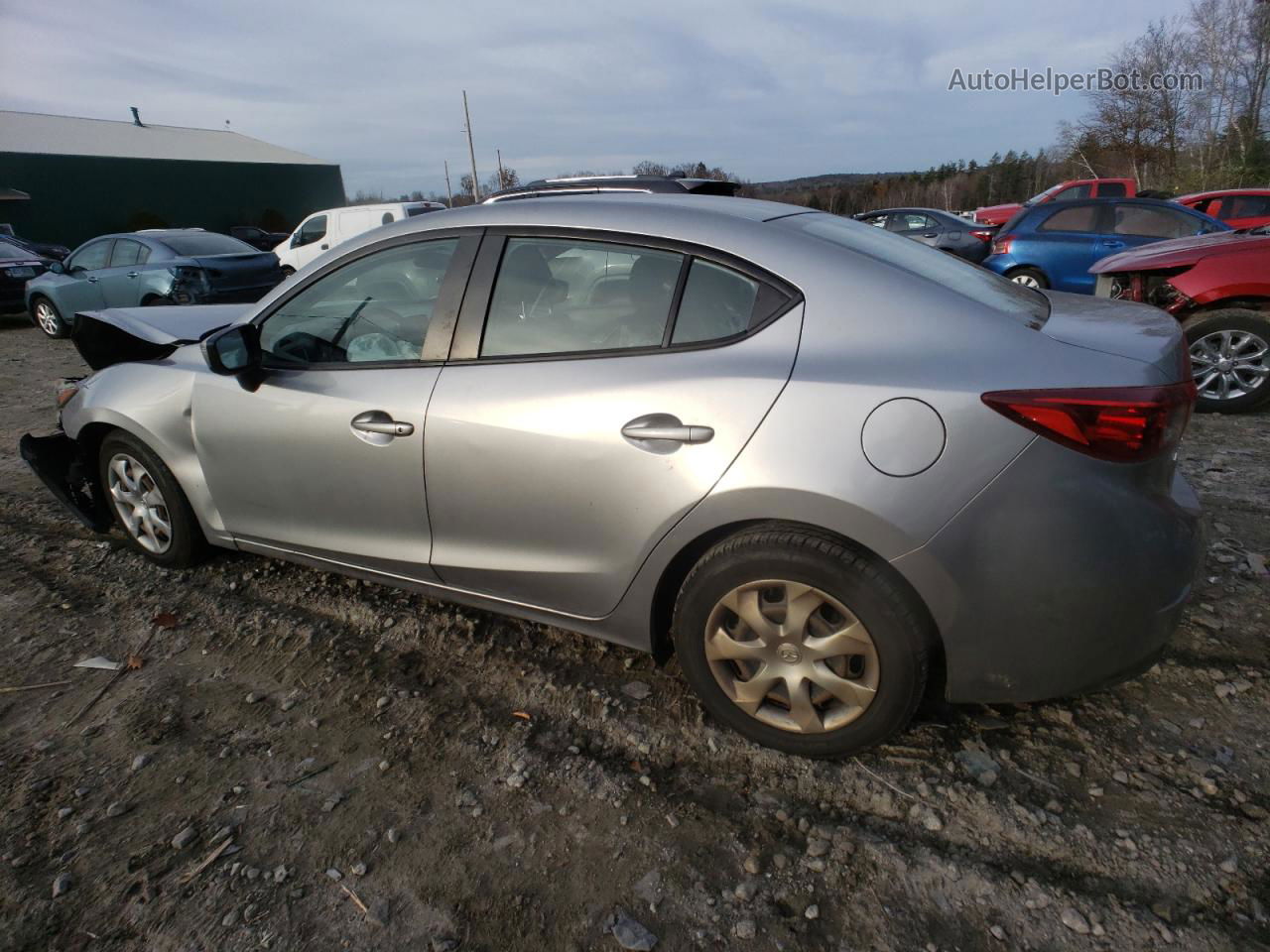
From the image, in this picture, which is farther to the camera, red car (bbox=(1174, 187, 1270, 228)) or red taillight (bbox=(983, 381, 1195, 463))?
red car (bbox=(1174, 187, 1270, 228))

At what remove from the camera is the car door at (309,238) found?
14406mm

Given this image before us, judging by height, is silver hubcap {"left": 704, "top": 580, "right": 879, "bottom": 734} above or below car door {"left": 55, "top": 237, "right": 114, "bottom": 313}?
below

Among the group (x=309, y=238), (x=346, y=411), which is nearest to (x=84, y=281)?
(x=309, y=238)

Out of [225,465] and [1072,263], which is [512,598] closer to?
[225,465]

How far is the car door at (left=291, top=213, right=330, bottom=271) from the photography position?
14406 millimetres

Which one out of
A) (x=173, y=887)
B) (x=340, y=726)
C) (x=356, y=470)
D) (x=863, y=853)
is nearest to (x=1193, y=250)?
(x=863, y=853)

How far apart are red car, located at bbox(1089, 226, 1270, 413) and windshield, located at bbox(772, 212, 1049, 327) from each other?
370cm

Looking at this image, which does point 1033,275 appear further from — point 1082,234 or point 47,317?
point 47,317

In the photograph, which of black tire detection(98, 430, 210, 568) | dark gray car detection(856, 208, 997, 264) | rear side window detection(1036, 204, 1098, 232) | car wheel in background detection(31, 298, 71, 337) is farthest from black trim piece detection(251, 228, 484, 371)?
dark gray car detection(856, 208, 997, 264)

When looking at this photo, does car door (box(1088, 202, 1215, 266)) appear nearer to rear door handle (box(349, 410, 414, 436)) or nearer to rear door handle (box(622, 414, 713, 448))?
rear door handle (box(622, 414, 713, 448))

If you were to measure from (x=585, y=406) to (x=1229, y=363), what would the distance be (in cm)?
550

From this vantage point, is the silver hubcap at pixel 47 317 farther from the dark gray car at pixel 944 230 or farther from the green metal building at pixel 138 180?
the green metal building at pixel 138 180

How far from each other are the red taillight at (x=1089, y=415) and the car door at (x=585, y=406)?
59 centimetres

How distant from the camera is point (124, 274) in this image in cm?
1036
